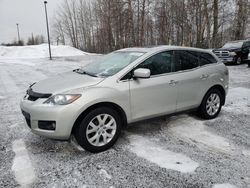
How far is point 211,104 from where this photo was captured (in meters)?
5.00

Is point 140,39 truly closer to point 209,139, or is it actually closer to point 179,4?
point 179,4

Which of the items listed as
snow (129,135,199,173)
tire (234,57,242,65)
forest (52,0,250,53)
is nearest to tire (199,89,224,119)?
snow (129,135,199,173)

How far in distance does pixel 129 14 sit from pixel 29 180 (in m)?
28.9

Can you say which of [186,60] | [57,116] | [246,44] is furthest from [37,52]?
[57,116]

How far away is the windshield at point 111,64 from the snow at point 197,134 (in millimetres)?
1531

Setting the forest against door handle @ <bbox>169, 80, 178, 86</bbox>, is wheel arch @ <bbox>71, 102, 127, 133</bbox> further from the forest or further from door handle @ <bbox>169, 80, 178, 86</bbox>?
the forest

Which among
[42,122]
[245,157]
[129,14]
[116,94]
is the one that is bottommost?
[245,157]

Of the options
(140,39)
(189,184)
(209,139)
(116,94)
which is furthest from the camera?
(140,39)

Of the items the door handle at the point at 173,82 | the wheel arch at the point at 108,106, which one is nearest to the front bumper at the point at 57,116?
the wheel arch at the point at 108,106

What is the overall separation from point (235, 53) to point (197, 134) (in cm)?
1208

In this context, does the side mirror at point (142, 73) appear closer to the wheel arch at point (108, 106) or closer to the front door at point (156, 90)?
the front door at point (156, 90)

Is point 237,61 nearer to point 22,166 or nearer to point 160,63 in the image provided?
point 160,63

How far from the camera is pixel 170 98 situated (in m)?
4.24

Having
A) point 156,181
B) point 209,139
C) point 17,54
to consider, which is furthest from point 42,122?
point 17,54
